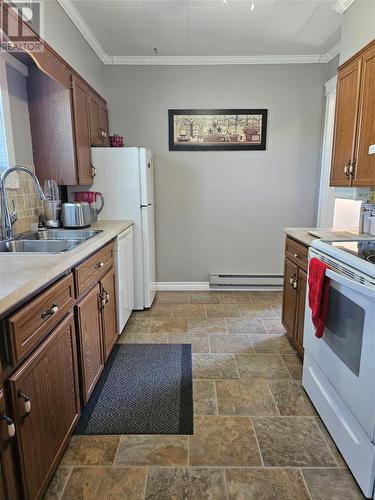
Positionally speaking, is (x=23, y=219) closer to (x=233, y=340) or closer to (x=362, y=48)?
(x=233, y=340)

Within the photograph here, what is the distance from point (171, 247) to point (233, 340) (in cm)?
155

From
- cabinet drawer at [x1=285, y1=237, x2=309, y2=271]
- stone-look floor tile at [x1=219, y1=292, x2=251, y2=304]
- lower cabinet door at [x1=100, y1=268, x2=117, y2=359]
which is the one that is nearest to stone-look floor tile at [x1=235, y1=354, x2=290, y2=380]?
cabinet drawer at [x1=285, y1=237, x2=309, y2=271]

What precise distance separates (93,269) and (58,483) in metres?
1.07

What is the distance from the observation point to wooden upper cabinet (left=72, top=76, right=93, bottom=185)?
267 centimetres

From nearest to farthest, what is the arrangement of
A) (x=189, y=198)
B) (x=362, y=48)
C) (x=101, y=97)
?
1. (x=362, y=48)
2. (x=101, y=97)
3. (x=189, y=198)

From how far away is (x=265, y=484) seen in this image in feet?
4.82

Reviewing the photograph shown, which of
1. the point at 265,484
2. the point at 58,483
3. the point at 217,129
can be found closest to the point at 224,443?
the point at 265,484

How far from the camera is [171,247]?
4004 millimetres

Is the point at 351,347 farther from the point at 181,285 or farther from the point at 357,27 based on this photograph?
the point at 181,285

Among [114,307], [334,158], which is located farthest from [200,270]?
[334,158]

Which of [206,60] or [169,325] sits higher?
[206,60]

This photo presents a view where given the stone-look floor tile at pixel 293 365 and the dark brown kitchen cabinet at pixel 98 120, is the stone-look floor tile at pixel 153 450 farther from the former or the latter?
the dark brown kitchen cabinet at pixel 98 120

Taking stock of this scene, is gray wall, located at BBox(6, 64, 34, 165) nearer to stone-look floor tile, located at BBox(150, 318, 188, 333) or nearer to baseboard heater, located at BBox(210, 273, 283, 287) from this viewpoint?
stone-look floor tile, located at BBox(150, 318, 188, 333)

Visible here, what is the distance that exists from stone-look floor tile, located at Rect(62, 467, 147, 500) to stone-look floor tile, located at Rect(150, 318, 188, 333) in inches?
58.5
